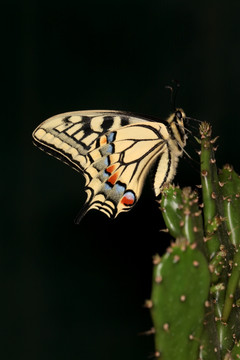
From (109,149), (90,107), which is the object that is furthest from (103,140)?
(90,107)

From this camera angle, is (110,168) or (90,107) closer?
(110,168)

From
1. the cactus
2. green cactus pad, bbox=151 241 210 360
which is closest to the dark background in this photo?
the cactus

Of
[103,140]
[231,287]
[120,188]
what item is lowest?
[231,287]

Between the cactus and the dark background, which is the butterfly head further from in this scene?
the dark background

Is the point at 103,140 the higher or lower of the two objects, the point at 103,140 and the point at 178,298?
the higher

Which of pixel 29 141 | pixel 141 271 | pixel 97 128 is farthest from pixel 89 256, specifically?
pixel 97 128

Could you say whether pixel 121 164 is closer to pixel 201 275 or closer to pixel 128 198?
pixel 128 198

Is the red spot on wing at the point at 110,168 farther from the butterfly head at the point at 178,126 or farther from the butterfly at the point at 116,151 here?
the butterfly head at the point at 178,126
